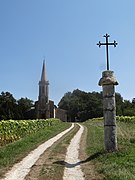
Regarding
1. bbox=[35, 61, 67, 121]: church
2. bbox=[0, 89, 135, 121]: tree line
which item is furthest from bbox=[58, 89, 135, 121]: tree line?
bbox=[35, 61, 67, 121]: church

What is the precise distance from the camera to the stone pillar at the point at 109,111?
13.8 metres

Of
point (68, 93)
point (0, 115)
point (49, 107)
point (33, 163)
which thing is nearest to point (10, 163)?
point (33, 163)

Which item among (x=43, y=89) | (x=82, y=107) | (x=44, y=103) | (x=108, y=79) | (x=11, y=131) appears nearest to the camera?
(x=108, y=79)

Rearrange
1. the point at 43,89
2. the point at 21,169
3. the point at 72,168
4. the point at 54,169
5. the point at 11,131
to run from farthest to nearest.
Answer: the point at 43,89 → the point at 11,131 → the point at 72,168 → the point at 21,169 → the point at 54,169

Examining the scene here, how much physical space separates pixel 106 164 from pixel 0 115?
62486mm

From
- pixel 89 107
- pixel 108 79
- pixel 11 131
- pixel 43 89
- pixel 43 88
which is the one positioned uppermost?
pixel 43 88

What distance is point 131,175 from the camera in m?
9.15

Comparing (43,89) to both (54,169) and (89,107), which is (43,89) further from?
(54,169)

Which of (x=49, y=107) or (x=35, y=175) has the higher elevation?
(x=49, y=107)

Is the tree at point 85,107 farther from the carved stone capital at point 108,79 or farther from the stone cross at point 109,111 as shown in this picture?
the stone cross at point 109,111

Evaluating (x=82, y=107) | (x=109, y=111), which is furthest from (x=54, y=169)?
(x=82, y=107)

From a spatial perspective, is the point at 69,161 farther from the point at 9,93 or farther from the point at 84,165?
the point at 9,93

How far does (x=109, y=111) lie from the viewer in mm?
13945

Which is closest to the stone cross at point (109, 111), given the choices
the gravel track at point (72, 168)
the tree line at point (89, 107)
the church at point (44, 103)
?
the gravel track at point (72, 168)
